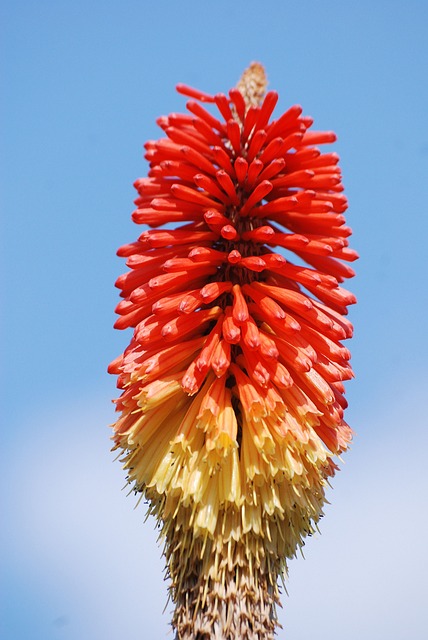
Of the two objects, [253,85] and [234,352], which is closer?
[234,352]

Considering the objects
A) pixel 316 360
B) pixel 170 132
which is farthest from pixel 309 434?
pixel 170 132

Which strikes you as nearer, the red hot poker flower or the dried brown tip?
the red hot poker flower

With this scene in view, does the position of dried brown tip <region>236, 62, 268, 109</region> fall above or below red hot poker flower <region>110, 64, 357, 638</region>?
above

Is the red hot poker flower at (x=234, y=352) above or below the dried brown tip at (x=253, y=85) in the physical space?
below

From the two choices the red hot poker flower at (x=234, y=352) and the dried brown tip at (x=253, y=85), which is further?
the dried brown tip at (x=253, y=85)

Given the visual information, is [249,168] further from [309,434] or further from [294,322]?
[309,434]
